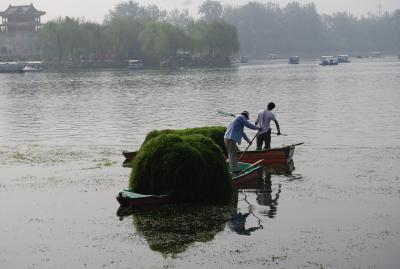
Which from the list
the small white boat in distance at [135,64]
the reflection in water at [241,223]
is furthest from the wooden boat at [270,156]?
the small white boat in distance at [135,64]

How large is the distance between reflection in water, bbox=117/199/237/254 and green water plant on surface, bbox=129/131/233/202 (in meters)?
0.42

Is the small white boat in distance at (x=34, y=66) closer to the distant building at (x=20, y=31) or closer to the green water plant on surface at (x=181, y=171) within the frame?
the distant building at (x=20, y=31)

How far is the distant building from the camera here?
16712cm

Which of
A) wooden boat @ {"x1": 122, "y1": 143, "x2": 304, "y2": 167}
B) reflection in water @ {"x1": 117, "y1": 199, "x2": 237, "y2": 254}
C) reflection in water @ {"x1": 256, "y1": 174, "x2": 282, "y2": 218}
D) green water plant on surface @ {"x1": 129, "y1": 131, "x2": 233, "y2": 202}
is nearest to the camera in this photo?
reflection in water @ {"x1": 117, "y1": 199, "x2": 237, "y2": 254}

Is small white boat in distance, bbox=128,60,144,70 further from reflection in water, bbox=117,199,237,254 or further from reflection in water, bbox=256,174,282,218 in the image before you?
reflection in water, bbox=117,199,237,254

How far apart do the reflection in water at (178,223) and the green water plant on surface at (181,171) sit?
0.42m

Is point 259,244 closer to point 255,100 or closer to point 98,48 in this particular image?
point 255,100

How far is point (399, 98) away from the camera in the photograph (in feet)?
185

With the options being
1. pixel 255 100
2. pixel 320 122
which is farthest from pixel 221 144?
pixel 255 100

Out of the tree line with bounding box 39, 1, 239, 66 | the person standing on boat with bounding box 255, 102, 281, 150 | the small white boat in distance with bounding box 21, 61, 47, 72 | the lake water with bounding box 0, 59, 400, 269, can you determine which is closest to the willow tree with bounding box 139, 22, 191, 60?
the tree line with bounding box 39, 1, 239, 66

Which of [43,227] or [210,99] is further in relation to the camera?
[210,99]

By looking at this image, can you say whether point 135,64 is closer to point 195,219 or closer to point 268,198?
point 268,198

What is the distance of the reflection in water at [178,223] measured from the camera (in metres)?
14.3

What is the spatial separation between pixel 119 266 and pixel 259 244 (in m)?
2.88
